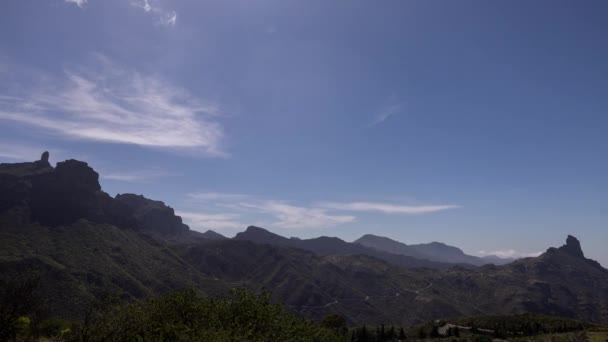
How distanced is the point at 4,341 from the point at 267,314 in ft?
96.3

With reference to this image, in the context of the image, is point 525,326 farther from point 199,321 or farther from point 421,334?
point 199,321

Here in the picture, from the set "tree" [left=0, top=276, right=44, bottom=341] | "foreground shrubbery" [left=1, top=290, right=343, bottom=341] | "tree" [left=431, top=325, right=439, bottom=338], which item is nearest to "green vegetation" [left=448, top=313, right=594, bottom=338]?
"tree" [left=431, top=325, right=439, bottom=338]

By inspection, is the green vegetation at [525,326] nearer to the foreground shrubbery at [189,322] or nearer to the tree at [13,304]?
the foreground shrubbery at [189,322]

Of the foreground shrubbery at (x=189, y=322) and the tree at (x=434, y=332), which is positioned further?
the tree at (x=434, y=332)

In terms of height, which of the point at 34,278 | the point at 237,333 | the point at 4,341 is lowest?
the point at 4,341

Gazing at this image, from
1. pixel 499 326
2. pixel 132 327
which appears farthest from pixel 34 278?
pixel 499 326

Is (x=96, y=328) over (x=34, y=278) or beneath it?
beneath

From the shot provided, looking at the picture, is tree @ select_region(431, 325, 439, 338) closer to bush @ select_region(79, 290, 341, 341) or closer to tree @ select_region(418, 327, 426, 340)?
tree @ select_region(418, 327, 426, 340)

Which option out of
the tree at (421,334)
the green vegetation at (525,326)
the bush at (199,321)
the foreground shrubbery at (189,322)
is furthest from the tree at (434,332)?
the bush at (199,321)

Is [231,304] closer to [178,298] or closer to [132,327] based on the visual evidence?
[178,298]

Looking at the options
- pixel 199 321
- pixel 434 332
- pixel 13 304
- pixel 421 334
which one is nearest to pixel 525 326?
pixel 434 332

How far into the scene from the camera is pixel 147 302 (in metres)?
53.1

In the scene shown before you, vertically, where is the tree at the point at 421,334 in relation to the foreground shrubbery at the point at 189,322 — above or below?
below

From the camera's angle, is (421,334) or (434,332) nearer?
(434,332)
